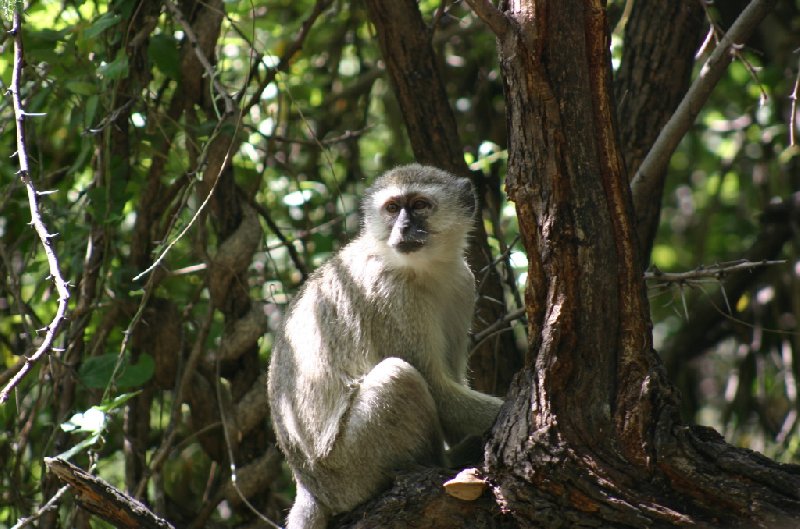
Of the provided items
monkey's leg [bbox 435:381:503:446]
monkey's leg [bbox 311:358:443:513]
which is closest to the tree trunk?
monkey's leg [bbox 311:358:443:513]

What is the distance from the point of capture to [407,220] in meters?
4.88

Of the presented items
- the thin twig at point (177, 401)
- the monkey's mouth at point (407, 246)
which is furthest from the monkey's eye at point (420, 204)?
the thin twig at point (177, 401)

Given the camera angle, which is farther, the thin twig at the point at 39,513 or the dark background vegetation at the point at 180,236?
the dark background vegetation at the point at 180,236

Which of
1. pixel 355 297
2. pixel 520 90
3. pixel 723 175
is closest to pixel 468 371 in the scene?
pixel 355 297

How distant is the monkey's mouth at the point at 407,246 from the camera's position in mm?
4758

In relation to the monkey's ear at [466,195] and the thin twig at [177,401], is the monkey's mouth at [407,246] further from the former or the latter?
the thin twig at [177,401]

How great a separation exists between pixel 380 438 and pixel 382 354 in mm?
510

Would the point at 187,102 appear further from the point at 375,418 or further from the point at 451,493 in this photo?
the point at 451,493

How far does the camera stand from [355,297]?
471 cm

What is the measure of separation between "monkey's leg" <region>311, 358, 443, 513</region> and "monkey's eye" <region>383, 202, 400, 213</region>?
103cm

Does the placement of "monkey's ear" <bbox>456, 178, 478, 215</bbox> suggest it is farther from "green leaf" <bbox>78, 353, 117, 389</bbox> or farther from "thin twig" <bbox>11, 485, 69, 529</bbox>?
"thin twig" <bbox>11, 485, 69, 529</bbox>

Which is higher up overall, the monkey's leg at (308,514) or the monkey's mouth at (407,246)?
the monkey's mouth at (407,246)

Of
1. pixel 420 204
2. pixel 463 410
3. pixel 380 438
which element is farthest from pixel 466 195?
pixel 380 438

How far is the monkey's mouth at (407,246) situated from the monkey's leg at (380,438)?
680mm
